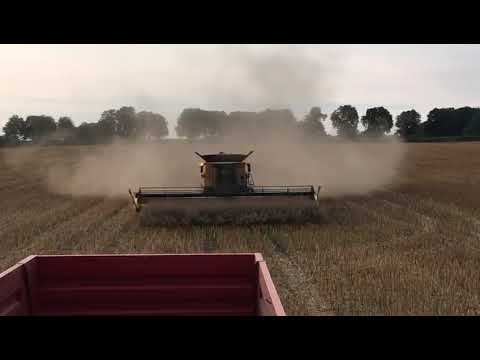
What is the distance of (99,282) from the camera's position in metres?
3.85

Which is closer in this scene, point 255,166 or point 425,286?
point 425,286

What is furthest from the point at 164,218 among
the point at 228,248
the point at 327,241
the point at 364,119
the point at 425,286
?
the point at 364,119

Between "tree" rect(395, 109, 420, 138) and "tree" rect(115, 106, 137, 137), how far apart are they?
51049 millimetres

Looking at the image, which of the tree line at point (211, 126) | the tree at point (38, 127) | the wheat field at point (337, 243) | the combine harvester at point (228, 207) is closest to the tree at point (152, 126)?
the tree line at point (211, 126)

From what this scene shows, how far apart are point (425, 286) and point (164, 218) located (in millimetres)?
6624

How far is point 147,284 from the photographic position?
12.7 feet

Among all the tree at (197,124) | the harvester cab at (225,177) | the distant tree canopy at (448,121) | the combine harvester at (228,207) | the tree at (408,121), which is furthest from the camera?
the tree at (408,121)

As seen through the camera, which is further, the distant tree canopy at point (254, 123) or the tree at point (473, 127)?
the tree at point (473, 127)

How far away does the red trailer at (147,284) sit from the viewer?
148 inches

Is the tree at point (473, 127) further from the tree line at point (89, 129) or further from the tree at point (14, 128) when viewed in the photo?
the tree at point (14, 128)

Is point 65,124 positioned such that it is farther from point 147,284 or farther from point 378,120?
point 147,284

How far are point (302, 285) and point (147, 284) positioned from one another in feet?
10.3

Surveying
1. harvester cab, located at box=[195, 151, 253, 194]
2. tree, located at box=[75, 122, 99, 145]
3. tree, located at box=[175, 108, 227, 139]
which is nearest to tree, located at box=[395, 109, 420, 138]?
tree, located at box=[175, 108, 227, 139]
